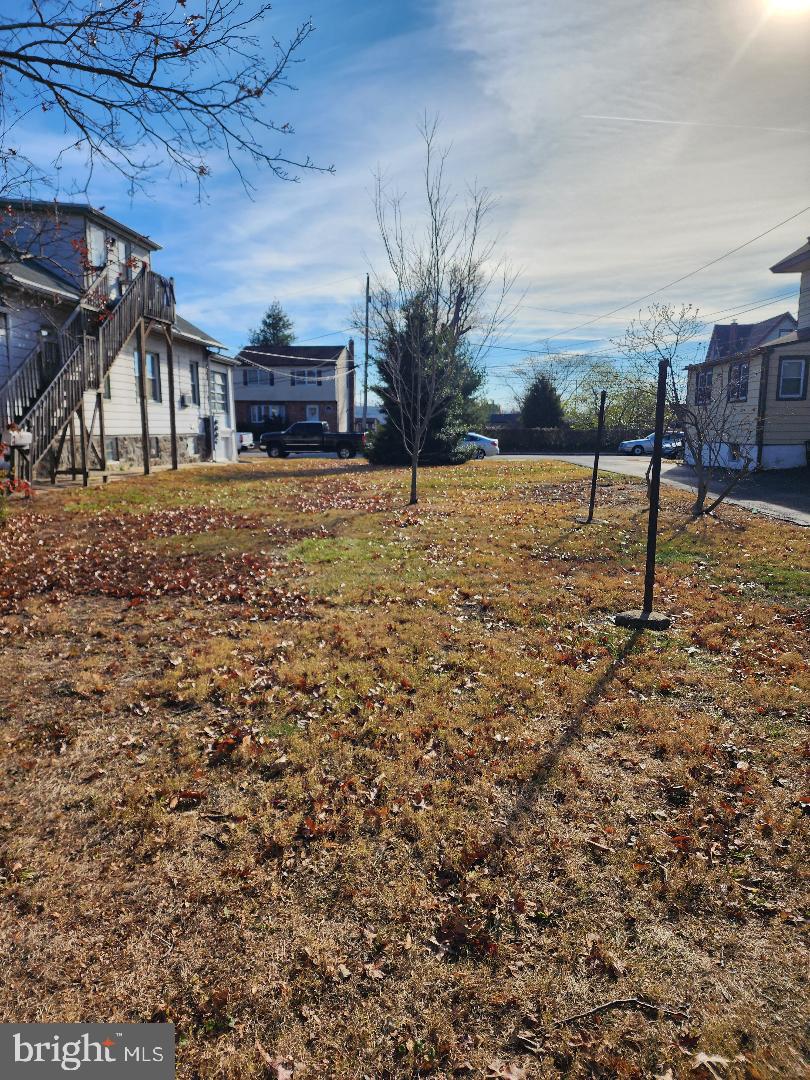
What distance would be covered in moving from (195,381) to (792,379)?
22655 millimetres

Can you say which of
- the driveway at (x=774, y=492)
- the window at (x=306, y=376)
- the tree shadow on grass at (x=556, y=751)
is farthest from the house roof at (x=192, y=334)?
the window at (x=306, y=376)

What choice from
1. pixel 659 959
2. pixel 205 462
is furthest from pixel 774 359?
pixel 659 959

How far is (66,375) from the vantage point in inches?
659

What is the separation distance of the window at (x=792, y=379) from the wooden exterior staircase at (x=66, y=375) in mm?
20957

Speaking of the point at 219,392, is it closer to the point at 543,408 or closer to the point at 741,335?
the point at 543,408

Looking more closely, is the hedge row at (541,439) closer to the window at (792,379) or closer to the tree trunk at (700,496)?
the window at (792,379)

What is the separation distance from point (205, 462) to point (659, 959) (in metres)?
28.0

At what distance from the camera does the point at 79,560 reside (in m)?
9.19

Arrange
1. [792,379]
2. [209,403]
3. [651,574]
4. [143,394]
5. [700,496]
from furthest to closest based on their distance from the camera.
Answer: [209,403], [792,379], [143,394], [700,496], [651,574]

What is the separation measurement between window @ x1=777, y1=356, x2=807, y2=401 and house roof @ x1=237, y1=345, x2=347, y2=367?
39464 millimetres

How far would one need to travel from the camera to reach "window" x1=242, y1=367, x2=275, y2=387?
5703cm

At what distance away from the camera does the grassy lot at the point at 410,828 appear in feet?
7.92

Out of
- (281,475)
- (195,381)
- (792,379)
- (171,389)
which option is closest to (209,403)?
(195,381)

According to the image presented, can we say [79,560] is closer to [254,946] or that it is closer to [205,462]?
[254,946]
